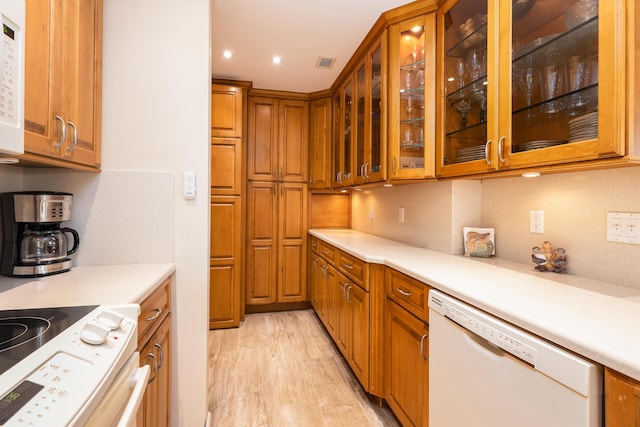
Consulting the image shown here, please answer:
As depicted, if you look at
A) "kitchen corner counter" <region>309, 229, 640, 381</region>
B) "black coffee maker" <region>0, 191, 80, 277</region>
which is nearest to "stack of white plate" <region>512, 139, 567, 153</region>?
"kitchen corner counter" <region>309, 229, 640, 381</region>

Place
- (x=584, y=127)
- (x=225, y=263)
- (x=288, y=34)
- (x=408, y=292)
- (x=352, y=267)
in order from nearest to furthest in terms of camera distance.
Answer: (x=584, y=127), (x=408, y=292), (x=352, y=267), (x=288, y=34), (x=225, y=263)

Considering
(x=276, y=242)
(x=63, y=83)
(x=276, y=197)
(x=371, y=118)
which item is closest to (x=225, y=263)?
(x=276, y=242)

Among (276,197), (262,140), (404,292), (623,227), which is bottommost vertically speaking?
(404,292)

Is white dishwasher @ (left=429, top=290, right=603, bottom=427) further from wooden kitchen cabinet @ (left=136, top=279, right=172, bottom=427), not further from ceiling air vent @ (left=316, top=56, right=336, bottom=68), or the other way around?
ceiling air vent @ (left=316, top=56, right=336, bottom=68)

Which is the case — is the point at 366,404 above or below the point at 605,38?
below

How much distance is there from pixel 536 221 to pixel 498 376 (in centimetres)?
93

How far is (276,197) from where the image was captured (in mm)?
3422

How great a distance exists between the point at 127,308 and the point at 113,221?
32.9 inches

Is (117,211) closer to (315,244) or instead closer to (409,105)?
(409,105)

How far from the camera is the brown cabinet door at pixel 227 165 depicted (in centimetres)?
294

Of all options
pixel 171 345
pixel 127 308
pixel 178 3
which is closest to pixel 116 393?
pixel 127 308

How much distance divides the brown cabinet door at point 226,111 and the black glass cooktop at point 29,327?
2323 millimetres

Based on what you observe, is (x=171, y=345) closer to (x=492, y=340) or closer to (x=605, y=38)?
(x=492, y=340)

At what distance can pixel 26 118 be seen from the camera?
38.6 inches
